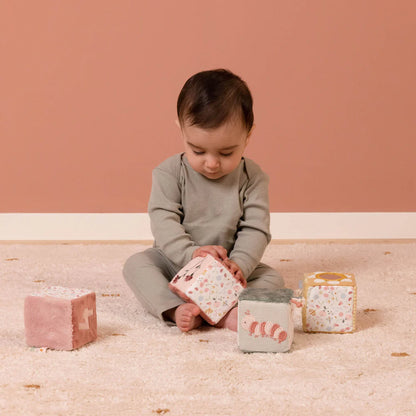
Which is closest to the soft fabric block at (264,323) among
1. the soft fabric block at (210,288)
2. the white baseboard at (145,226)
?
the soft fabric block at (210,288)

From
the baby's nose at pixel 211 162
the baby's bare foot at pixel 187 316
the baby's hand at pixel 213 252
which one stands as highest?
the baby's nose at pixel 211 162

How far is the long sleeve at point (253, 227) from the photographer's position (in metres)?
1.36

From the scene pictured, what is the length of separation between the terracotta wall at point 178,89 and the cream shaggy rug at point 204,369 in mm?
787

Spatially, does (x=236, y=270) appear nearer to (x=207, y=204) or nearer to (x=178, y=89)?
(x=207, y=204)

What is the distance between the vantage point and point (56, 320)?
1.09m

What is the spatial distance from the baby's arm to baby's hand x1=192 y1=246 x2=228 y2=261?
31 millimetres

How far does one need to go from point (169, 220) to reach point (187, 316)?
9.8 inches

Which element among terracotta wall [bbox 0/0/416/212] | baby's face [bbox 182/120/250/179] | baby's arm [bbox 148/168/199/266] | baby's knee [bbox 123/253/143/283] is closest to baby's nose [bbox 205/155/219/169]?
baby's face [bbox 182/120/250/179]

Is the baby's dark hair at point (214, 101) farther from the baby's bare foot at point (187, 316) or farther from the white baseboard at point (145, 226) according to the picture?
the white baseboard at point (145, 226)

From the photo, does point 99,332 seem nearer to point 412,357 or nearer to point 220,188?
point 220,188

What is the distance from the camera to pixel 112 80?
7.22 feet

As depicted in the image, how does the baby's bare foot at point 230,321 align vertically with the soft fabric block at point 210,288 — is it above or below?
below

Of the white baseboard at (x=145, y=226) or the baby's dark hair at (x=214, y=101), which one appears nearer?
the baby's dark hair at (x=214, y=101)

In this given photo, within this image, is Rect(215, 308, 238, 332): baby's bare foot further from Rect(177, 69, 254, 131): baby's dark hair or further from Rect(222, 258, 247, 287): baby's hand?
Rect(177, 69, 254, 131): baby's dark hair
